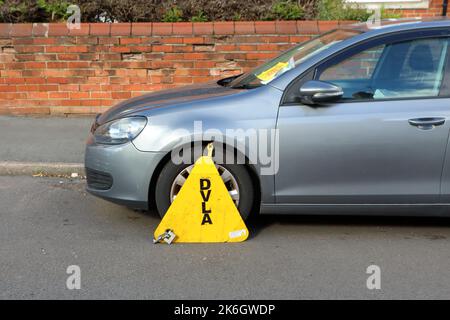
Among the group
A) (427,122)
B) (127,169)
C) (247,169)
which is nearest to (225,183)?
(247,169)

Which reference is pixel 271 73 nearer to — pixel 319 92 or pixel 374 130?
pixel 319 92

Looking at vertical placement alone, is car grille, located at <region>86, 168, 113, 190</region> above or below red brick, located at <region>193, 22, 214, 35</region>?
below

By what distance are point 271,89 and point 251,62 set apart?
3471 mm

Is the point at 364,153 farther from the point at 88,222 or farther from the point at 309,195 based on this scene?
the point at 88,222

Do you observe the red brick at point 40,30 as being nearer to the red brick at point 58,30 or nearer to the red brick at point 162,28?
the red brick at point 58,30

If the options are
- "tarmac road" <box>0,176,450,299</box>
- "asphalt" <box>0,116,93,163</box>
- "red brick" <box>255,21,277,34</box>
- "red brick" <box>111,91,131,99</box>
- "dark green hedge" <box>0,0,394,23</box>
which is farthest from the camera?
"dark green hedge" <box>0,0,394,23</box>

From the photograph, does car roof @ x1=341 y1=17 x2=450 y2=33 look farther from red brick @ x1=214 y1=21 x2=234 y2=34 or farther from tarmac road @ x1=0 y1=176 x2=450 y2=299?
red brick @ x1=214 y1=21 x2=234 y2=34

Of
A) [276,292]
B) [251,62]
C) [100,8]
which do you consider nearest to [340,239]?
[276,292]

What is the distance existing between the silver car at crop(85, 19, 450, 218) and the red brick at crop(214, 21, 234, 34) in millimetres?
3304

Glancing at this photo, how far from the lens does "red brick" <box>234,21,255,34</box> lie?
23.4ft

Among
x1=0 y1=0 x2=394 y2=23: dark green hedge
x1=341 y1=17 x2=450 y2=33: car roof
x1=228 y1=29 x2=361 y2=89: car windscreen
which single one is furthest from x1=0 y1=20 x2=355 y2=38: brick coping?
x1=341 y1=17 x2=450 y2=33: car roof

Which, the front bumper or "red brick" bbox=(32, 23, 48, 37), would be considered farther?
"red brick" bbox=(32, 23, 48, 37)

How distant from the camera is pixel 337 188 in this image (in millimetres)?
3861

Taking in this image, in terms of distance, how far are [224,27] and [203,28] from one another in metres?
0.30
